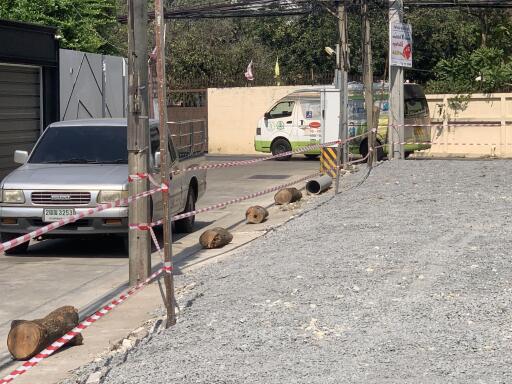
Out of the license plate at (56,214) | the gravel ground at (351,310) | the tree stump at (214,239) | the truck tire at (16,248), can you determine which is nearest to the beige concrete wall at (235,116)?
the tree stump at (214,239)

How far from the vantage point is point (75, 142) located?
13.2 m

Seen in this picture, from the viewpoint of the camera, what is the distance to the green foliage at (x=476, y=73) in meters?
31.0

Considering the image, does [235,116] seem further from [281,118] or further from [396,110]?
[396,110]

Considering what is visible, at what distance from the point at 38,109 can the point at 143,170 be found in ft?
39.7

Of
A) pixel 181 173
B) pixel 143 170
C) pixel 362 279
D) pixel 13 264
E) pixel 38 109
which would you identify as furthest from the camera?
pixel 38 109

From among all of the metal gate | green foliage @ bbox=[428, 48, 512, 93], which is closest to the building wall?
green foliage @ bbox=[428, 48, 512, 93]

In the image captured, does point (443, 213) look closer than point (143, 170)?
No

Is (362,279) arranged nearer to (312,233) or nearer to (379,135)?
(312,233)

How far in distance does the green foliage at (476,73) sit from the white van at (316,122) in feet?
11.6

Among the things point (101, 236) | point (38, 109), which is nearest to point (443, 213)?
point (101, 236)

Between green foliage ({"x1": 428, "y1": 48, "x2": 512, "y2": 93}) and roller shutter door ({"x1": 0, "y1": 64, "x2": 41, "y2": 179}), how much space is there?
1482 cm

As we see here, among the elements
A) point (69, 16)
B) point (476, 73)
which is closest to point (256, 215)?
point (476, 73)

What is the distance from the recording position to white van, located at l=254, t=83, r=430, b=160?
27172mm

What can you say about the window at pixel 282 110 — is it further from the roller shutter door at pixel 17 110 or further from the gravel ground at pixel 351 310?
the gravel ground at pixel 351 310
